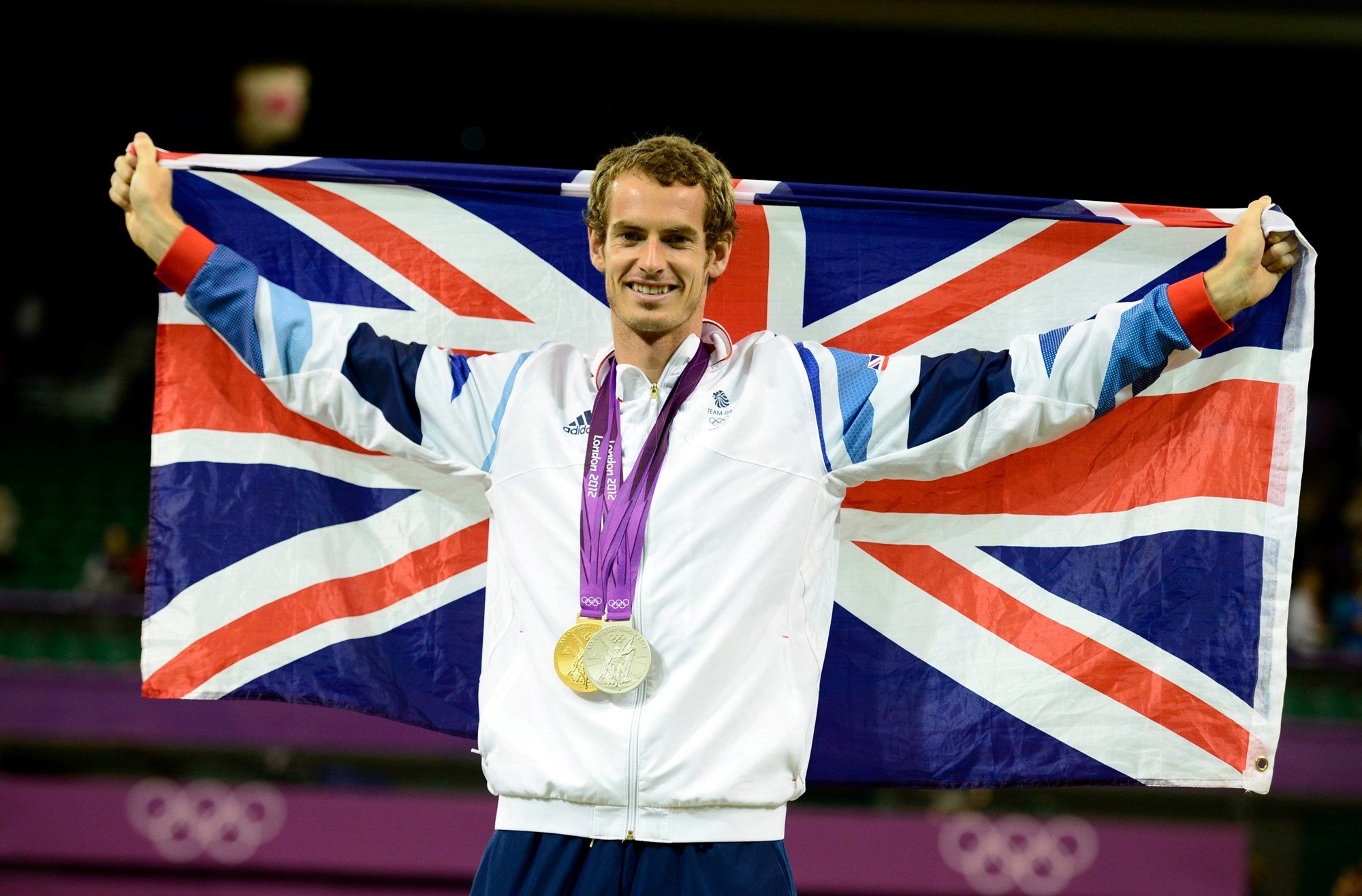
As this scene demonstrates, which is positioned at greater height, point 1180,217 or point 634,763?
point 1180,217

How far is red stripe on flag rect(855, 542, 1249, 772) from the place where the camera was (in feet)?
9.08

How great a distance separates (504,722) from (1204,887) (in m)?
5.45

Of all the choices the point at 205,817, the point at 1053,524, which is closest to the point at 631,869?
the point at 1053,524

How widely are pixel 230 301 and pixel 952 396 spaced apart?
1.38 m

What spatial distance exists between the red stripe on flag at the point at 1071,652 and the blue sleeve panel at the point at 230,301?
1.31 meters

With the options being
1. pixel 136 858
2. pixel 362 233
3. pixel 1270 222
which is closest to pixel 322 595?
pixel 362 233

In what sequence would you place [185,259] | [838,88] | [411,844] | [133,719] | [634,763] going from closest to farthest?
[634,763], [185,259], [411,844], [133,719], [838,88]

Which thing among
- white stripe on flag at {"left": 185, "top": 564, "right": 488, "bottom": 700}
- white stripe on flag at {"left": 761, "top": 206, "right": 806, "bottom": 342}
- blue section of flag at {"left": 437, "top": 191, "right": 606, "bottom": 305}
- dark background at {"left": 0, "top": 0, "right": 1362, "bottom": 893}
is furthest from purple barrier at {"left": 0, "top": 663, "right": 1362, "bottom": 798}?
white stripe on flag at {"left": 761, "top": 206, "right": 806, "bottom": 342}

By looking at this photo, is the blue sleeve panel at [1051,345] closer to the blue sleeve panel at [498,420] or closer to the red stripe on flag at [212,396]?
the blue sleeve panel at [498,420]

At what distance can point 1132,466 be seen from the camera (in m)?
2.80

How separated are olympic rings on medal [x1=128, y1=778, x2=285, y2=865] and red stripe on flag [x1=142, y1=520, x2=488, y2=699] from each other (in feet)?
13.5

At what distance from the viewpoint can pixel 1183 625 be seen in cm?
279

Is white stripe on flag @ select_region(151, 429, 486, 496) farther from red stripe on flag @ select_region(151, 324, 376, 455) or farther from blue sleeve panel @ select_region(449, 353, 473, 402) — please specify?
blue sleeve panel @ select_region(449, 353, 473, 402)

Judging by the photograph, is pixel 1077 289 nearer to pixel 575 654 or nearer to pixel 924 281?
pixel 924 281
